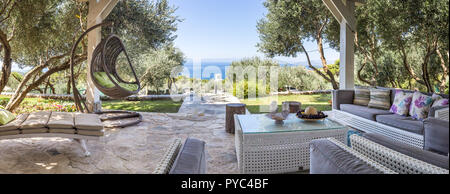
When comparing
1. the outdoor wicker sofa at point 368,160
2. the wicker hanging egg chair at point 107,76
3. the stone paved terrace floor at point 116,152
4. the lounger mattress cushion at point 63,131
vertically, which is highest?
the wicker hanging egg chair at point 107,76

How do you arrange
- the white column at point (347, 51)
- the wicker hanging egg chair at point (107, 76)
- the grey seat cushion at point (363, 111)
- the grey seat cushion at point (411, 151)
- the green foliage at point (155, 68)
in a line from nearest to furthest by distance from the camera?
1. the grey seat cushion at point (411, 151)
2. the grey seat cushion at point (363, 111)
3. the wicker hanging egg chair at point (107, 76)
4. the white column at point (347, 51)
5. the green foliage at point (155, 68)

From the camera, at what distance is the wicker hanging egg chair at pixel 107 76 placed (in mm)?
3797

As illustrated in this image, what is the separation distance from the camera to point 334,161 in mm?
904

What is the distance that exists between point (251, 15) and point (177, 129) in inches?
361

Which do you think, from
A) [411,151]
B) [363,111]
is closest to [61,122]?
[411,151]

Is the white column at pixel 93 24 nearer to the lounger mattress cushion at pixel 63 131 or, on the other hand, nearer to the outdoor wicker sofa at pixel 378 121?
the lounger mattress cushion at pixel 63 131

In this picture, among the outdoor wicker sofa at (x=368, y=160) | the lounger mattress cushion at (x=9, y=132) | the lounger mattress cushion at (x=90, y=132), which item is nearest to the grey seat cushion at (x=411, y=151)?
the outdoor wicker sofa at (x=368, y=160)

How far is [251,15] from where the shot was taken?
454 inches

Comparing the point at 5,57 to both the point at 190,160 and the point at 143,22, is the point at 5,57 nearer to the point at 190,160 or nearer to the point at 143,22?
the point at 143,22

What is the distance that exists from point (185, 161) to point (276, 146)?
1.37 metres

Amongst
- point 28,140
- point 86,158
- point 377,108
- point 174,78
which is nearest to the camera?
point 86,158

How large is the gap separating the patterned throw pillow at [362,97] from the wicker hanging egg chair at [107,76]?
147 inches
